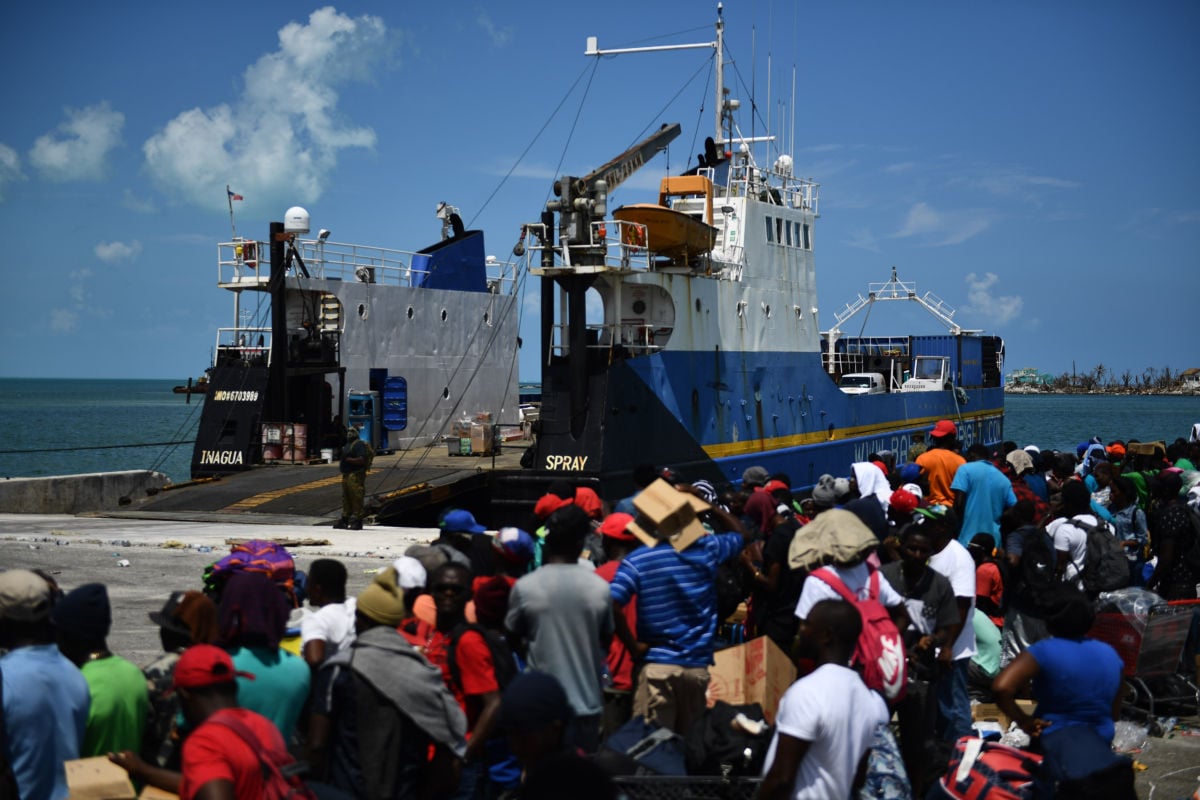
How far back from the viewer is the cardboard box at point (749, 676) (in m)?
6.64

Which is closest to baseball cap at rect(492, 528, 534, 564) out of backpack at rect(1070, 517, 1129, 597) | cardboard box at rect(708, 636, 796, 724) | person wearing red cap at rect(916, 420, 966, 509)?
cardboard box at rect(708, 636, 796, 724)

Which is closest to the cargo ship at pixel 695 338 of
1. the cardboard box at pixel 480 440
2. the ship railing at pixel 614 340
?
the ship railing at pixel 614 340

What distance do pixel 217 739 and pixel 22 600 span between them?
1.38 metres

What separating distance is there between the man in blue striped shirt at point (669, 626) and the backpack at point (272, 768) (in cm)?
238

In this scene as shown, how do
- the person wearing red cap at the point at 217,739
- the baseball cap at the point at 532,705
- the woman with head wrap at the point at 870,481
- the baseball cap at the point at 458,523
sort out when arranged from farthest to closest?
the woman with head wrap at the point at 870,481, the baseball cap at the point at 458,523, the baseball cap at the point at 532,705, the person wearing red cap at the point at 217,739

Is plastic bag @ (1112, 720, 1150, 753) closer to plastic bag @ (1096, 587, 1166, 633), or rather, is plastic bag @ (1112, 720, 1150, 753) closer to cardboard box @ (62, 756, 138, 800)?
plastic bag @ (1096, 587, 1166, 633)

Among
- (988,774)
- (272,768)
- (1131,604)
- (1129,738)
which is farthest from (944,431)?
(272,768)

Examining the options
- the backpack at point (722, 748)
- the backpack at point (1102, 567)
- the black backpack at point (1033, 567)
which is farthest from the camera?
the backpack at point (1102, 567)

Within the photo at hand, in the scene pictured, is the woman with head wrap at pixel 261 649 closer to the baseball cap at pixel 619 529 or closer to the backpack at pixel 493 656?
Answer: the backpack at pixel 493 656

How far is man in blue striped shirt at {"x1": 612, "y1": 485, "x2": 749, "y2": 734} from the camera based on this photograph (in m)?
6.22

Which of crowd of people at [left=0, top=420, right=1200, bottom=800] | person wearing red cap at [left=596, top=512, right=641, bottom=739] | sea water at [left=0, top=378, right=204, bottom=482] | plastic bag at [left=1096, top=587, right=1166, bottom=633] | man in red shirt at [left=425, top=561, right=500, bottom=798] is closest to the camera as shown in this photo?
crowd of people at [left=0, top=420, right=1200, bottom=800]

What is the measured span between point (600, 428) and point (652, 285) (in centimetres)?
259

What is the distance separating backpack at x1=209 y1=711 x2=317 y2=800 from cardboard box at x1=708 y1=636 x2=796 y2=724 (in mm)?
3035

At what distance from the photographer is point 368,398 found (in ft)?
76.1
